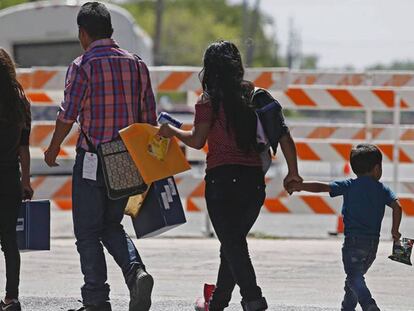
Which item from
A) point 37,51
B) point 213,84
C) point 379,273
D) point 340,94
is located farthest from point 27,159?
point 37,51

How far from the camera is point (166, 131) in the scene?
24.1 feet

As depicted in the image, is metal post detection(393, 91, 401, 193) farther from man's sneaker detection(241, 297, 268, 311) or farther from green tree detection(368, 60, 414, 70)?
green tree detection(368, 60, 414, 70)

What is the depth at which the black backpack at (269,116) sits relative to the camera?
7293 mm

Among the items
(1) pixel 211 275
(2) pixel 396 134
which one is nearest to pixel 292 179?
(1) pixel 211 275

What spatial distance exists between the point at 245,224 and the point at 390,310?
66.8 inches

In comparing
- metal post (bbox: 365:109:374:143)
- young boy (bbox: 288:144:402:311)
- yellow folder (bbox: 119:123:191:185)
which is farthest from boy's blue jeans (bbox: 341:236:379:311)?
metal post (bbox: 365:109:374:143)

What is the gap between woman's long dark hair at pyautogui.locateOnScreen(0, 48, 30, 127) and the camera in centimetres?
765

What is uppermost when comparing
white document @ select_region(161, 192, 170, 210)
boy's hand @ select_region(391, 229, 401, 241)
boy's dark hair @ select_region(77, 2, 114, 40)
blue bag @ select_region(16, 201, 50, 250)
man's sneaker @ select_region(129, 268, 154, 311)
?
boy's dark hair @ select_region(77, 2, 114, 40)

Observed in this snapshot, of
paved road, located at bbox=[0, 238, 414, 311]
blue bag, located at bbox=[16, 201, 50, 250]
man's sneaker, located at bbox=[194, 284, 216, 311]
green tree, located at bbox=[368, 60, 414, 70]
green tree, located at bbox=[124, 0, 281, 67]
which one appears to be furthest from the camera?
green tree, located at bbox=[124, 0, 281, 67]

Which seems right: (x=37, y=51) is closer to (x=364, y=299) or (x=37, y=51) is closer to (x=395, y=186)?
(x=395, y=186)

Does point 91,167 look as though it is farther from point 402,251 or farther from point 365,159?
point 402,251

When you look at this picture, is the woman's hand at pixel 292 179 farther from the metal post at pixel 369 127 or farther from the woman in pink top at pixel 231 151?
the metal post at pixel 369 127

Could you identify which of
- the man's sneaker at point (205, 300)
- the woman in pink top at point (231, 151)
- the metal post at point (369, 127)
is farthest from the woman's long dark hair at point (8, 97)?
the metal post at point (369, 127)

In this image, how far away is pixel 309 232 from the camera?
1386cm
